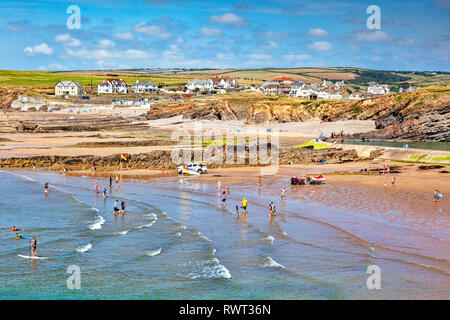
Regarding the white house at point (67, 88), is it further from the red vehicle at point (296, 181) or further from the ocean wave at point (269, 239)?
the ocean wave at point (269, 239)

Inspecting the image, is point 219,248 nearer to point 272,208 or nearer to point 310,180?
point 272,208

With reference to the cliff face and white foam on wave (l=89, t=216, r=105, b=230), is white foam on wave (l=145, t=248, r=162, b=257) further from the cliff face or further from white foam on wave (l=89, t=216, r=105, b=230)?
the cliff face

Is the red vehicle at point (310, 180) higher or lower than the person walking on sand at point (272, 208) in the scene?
higher

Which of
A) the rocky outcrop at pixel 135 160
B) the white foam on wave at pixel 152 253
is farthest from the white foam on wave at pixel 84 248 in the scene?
the rocky outcrop at pixel 135 160

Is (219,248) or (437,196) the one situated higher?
(437,196)

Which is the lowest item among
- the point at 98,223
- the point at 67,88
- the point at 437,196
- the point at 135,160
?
the point at 98,223

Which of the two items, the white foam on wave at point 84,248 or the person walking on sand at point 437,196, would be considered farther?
the person walking on sand at point 437,196

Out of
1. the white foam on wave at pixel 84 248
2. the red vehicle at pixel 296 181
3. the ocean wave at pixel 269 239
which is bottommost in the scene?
the white foam on wave at pixel 84 248

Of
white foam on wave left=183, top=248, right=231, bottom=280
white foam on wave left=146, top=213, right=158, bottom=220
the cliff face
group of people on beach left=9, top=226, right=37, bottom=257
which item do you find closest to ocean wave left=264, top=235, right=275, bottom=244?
white foam on wave left=183, top=248, right=231, bottom=280

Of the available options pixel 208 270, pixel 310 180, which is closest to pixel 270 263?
pixel 208 270
